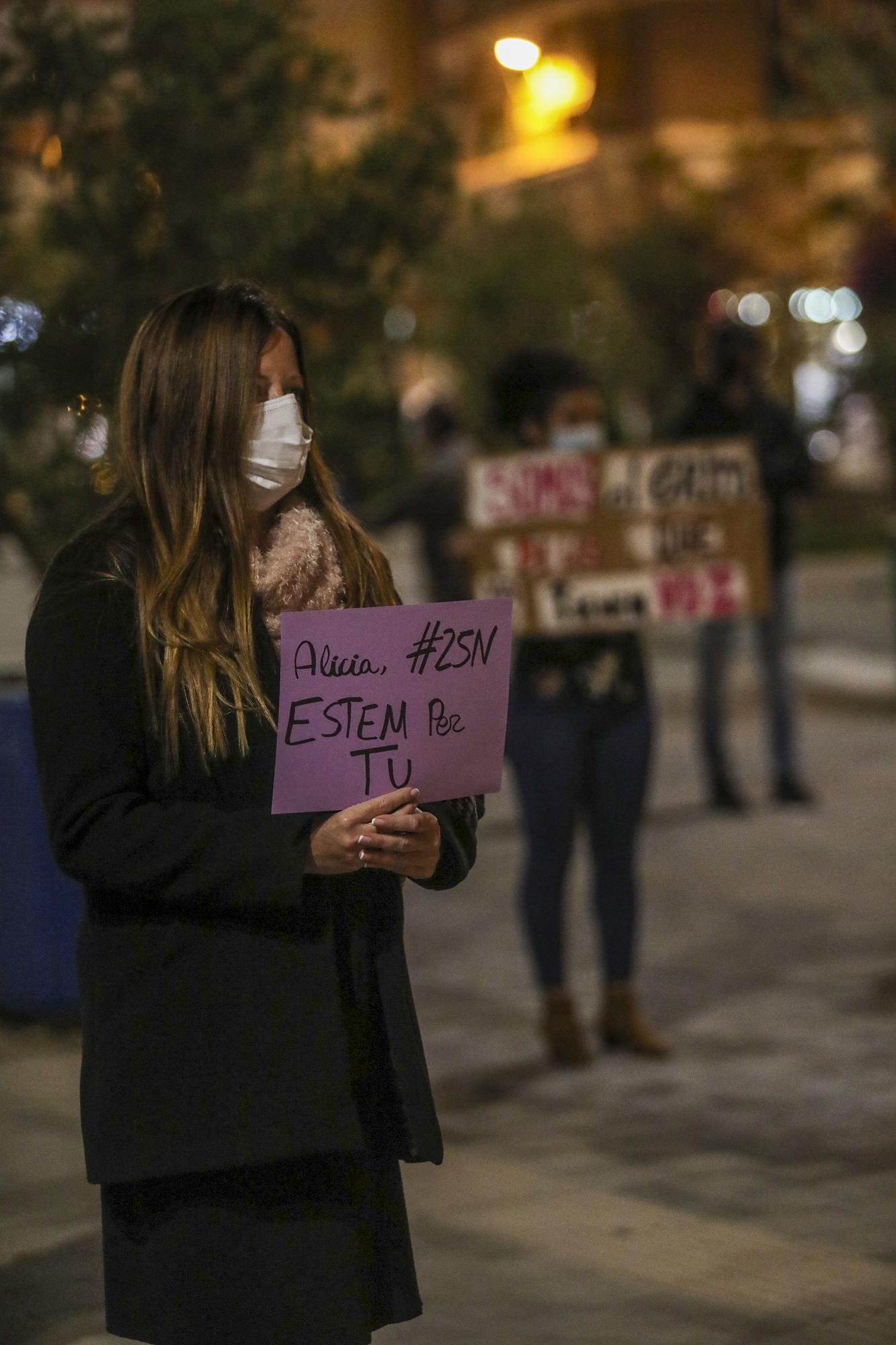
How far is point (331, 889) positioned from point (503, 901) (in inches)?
215

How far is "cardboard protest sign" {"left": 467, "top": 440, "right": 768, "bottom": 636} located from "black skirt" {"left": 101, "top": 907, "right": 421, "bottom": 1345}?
3.87m

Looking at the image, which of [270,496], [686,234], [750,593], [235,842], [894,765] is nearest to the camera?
[235,842]

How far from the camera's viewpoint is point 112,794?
96.9 inches

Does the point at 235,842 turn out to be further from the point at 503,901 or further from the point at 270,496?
the point at 503,901

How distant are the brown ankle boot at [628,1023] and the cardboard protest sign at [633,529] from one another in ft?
3.91

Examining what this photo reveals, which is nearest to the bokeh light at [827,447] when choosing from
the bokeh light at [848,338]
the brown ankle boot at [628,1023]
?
the bokeh light at [848,338]

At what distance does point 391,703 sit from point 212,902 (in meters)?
0.35

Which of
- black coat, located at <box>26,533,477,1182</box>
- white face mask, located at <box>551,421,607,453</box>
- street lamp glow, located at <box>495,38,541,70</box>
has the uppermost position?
street lamp glow, located at <box>495,38,541,70</box>

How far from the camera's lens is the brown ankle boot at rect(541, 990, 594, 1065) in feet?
18.9

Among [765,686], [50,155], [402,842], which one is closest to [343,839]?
[402,842]

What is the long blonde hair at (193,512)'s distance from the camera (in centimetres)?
249

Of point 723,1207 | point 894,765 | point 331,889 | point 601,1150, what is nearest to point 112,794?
point 331,889

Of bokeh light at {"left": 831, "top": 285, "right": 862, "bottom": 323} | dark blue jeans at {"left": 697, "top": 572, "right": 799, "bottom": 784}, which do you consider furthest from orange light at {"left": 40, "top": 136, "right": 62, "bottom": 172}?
bokeh light at {"left": 831, "top": 285, "right": 862, "bottom": 323}

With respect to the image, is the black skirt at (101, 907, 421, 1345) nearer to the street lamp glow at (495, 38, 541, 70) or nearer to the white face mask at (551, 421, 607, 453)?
the white face mask at (551, 421, 607, 453)
